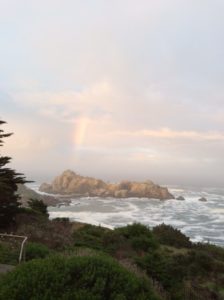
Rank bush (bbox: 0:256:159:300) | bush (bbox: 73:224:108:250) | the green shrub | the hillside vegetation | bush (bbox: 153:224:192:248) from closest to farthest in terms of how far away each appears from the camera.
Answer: bush (bbox: 0:256:159:300), the hillside vegetation, the green shrub, bush (bbox: 73:224:108:250), bush (bbox: 153:224:192:248)

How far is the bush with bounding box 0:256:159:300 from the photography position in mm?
5902

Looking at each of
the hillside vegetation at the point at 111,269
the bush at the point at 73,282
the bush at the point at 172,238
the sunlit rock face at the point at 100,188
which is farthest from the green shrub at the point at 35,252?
the sunlit rock face at the point at 100,188

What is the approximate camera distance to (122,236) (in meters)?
20.5

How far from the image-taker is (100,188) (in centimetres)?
11988

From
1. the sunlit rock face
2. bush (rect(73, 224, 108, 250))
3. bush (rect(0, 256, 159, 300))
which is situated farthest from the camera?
the sunlit rock face

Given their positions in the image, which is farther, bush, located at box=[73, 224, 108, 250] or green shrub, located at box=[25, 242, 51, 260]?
bush, located at box=[73, 224, 108, 250]

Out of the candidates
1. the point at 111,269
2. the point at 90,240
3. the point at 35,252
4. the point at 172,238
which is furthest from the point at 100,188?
the point at 111,269

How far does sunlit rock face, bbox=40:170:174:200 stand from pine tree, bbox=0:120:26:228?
9052 cm

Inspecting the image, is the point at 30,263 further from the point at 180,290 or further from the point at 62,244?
the point at 62,244

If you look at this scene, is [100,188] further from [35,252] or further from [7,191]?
[35,252]

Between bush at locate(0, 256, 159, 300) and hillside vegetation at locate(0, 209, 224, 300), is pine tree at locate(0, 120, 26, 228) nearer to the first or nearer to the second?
hillside vegetation at locate(0, 209, 224, 300)

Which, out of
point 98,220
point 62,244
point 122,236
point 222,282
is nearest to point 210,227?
point 98,220

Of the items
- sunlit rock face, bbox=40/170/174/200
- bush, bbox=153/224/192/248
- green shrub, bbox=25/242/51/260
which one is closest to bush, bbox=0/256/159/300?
green shrub, bbox=25/242/51/260

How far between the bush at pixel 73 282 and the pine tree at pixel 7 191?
1127 centimetres
